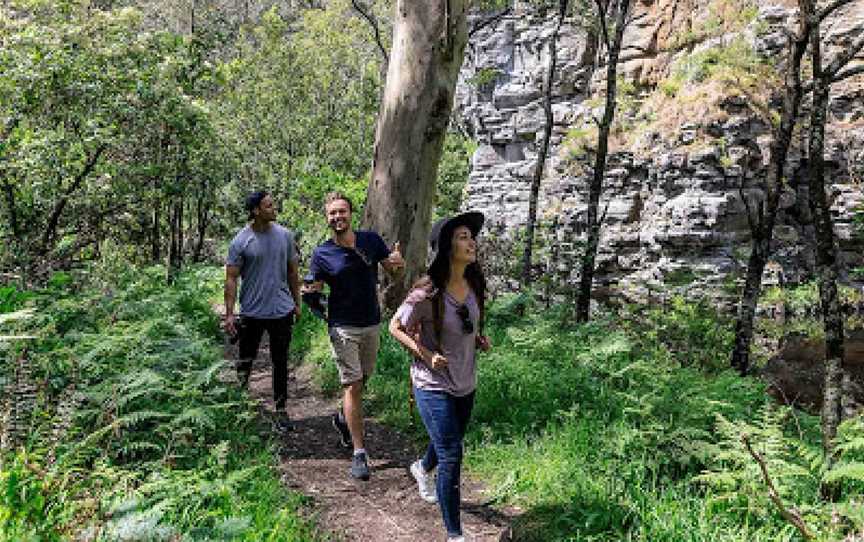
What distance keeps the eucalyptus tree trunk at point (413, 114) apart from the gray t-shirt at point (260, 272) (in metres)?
2.52

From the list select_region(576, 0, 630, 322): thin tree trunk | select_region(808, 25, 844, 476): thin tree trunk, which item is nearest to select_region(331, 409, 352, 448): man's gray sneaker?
select_region(808, 25, 844, 476): thin tree trunk

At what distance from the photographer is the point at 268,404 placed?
754 centimetres

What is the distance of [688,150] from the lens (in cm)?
2395

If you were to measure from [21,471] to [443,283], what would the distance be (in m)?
2.37

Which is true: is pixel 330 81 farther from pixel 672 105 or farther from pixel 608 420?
pixel 608 420

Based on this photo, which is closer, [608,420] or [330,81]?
[608,420]

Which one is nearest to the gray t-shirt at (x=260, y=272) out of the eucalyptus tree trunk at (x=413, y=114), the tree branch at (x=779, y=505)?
the eucalyptus tree trunk at (x=413, y=114)

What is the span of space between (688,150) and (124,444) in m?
23.1

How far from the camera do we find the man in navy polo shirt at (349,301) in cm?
530

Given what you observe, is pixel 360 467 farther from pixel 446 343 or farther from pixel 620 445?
pixel 620 445

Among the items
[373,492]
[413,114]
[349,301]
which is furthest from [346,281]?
[413,114]

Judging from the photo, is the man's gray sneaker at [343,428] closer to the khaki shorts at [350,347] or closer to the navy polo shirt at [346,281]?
the khaki shorts at [350,347]

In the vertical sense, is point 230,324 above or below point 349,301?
below

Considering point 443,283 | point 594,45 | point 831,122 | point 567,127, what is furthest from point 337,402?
point 594,45
